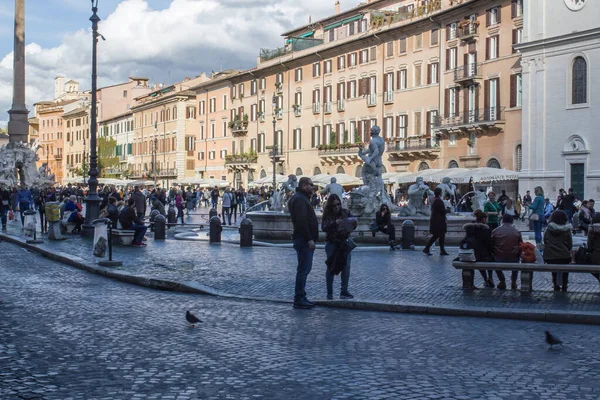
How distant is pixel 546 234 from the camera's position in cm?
1216

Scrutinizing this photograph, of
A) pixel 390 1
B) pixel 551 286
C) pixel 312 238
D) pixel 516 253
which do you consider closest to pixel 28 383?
pixel 312 238

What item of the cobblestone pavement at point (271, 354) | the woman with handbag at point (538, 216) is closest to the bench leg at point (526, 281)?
the cobblestone pavement at point (271, 354)

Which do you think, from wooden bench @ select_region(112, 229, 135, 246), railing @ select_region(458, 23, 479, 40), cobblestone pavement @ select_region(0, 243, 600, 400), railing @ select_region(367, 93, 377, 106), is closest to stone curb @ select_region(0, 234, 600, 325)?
cobblestone pavement @ select_region(0, 243, 600, 400)

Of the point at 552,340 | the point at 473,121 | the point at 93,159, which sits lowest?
the point at 552,340

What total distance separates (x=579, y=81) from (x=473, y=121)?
724 centimetres

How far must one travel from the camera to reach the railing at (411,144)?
52062mm

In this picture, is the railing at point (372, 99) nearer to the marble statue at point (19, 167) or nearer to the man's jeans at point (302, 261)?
the marble statue at point (19, 167)

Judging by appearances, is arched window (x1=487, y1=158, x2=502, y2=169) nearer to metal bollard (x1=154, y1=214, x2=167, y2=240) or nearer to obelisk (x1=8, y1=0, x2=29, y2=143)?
obelisk (x1=8, y1=0, x2=29, y2=143)

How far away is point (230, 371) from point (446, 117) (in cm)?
4471

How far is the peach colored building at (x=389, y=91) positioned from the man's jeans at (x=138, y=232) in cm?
2798

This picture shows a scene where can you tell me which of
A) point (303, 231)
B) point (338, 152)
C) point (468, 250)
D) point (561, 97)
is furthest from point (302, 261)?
point (338, 152)

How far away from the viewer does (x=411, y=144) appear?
53.7 m

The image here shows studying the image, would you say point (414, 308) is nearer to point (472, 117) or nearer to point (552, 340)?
point (552, 340)

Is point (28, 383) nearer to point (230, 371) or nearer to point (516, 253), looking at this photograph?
point (230, 371)
